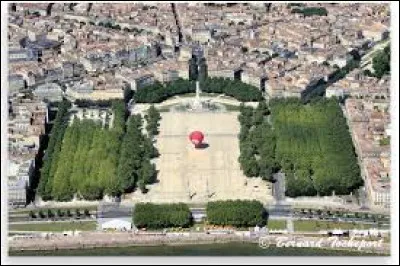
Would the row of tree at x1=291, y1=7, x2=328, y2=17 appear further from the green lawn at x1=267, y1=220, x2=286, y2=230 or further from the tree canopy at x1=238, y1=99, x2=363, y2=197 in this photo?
the green lawn at x1=267, y1=220, x2=286, y2=230

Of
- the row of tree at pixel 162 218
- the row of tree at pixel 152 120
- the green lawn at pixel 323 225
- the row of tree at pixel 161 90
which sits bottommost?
the green lawn at pixel 323 225

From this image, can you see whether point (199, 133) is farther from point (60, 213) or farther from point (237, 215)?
point (60, 213)

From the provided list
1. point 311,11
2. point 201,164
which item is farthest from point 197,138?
point 311,11

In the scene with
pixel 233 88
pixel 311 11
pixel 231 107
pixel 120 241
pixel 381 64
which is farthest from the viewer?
pixel 311 11

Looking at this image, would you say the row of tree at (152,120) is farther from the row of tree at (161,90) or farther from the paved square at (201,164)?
the row of tree at (161,90)

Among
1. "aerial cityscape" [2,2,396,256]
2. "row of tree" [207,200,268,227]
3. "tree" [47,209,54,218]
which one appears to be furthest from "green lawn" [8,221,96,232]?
"row of tree" [207,200,268,227]

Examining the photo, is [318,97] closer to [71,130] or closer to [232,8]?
[71,130]

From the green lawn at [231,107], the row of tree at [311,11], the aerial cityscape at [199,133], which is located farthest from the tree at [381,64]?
the row of tree at [311,11]
